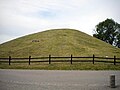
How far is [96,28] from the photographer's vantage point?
274 feet

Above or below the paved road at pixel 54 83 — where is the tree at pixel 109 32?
above

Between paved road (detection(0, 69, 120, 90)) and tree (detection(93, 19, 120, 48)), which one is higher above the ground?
tree (detection(93, 19, 120, 48))

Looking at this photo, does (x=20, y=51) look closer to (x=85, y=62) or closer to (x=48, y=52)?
(x=48, y=52)

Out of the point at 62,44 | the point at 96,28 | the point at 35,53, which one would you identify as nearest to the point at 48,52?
the point at 35,53

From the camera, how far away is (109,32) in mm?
81438

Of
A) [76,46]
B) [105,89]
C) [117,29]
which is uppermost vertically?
[117,29]

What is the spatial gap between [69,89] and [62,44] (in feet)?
138

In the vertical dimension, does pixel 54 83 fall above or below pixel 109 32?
below

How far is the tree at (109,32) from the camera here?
80750mm

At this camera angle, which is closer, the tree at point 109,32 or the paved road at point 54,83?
the paved road at point 54,83

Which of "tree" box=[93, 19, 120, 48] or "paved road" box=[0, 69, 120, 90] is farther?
"tree" box=[93, 19, 120, 48]

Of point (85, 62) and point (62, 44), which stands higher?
point (62, 44)

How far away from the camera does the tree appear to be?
265 feet

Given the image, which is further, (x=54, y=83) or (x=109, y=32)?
(x=109, y=32)
